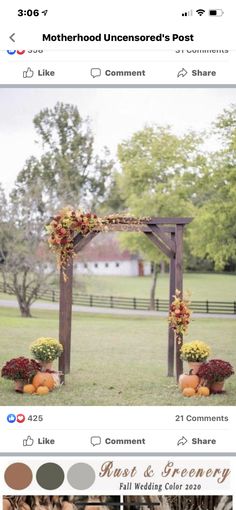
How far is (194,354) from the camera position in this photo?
5.61 metres

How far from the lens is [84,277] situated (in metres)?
14.0

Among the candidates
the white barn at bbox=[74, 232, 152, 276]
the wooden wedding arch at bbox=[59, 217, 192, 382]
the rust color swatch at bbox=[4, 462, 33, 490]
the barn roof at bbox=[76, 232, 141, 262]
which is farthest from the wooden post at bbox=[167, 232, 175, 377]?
the barn roof at bbox=[76, 232, 141, 262]

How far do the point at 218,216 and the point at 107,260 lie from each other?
4614mm

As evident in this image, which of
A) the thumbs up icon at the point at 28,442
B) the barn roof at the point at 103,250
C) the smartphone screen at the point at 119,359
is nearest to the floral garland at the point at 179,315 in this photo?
the smartphone screen at the point at 119,359

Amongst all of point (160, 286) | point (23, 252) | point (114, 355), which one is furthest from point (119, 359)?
point (160, 286)

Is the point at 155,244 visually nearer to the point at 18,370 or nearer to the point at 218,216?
the point at 18,370

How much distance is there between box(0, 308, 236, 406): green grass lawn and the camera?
5.07 meters

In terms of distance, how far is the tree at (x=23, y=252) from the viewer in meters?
11.7

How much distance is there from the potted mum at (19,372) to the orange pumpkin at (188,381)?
127 centimetres

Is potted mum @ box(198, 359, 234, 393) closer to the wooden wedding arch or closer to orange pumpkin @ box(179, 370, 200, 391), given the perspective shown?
Answer: orange pumpkin @ box(179, 370, 200, 391)

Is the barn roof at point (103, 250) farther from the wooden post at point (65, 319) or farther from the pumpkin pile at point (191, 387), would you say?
the pumpkin pile at point (191, 387)

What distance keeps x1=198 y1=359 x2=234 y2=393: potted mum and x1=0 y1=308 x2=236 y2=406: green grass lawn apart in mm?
109

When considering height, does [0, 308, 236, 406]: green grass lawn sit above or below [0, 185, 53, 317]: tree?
below

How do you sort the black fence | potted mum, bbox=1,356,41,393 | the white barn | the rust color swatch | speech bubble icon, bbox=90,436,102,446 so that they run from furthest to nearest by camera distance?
the white barn, the black fence, potted mum, bbox=1,356,41,393, speech bubble icon, bbox=90,436,102,446, the rust color swatch
